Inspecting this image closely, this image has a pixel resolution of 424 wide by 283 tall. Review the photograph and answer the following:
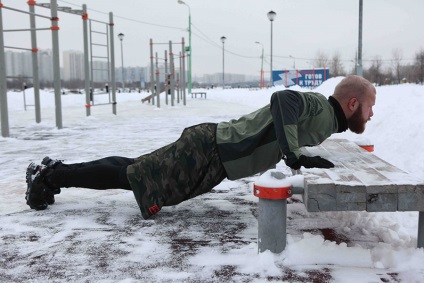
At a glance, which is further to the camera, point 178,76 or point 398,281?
point 178,76

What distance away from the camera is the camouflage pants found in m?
2.78

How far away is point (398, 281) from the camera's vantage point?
1973mm

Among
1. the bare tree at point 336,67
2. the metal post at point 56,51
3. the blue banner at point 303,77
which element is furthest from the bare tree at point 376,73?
the metal post at point 56,51

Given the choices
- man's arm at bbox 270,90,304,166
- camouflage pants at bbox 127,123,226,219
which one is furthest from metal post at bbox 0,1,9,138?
man's arm at bbox 270,90,304,166

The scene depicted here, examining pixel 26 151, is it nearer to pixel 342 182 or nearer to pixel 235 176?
pixel 235 176

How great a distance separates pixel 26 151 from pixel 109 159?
3772 mm

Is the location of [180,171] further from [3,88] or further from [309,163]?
[3,88]

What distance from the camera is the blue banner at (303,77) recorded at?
89.2 ft

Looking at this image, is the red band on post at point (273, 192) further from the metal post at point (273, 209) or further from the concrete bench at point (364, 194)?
the concrete bench at point (364, 194)

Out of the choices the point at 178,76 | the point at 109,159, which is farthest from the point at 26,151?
the point at 178,76

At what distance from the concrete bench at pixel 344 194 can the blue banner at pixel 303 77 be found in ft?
83.6

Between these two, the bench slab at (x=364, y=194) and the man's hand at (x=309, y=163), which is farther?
the man's hand at (x=309, y=163)

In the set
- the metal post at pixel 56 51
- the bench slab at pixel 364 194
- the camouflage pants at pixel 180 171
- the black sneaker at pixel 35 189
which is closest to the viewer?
the bench slab at pixel 364 194

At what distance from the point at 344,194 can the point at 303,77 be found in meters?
26.6
